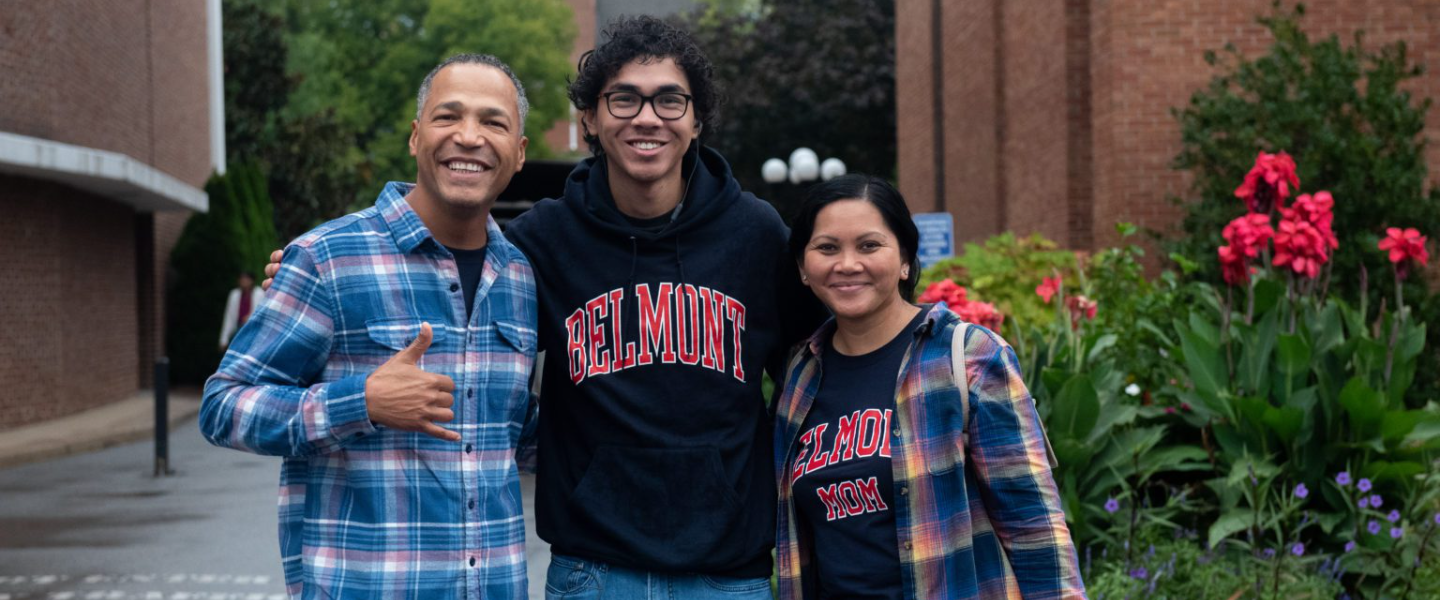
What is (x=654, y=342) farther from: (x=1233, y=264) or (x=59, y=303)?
(x=59, y=303)

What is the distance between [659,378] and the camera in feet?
9.92

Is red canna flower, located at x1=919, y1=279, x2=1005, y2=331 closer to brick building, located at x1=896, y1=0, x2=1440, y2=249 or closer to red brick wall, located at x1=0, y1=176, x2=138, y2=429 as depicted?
brick building, located at x1=896, y1=0, x2=1440, y2=249

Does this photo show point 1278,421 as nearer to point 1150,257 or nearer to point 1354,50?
point 1354,50

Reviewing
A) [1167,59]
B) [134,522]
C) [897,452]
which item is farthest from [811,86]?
[897,452]

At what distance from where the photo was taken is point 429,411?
8.37 feet

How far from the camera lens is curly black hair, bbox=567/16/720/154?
10.4 ft

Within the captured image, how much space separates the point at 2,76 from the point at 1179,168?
44.1ft

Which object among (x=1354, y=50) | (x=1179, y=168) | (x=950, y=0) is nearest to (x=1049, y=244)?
(x=1179, y=168)

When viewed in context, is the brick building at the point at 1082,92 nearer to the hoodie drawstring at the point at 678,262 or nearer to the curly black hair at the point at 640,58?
the curly black hair at the point at 640,58

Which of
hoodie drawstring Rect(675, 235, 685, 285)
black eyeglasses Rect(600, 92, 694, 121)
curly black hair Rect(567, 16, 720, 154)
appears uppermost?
curly black hair Rect(567, 16, 720, 154)

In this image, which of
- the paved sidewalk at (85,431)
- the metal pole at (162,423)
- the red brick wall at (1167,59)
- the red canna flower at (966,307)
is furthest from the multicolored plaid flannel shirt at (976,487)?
the paved sidewalk at (85,431)

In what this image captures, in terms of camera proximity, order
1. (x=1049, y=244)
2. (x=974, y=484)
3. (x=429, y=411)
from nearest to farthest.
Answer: (x=429, y=411), (x=974, y=484), (x=1049, y=244)

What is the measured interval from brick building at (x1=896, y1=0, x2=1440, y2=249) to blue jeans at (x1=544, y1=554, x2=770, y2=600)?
10.7 m

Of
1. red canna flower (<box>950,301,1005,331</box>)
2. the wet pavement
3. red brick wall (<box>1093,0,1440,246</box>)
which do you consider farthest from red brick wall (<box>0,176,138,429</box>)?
red canna flower (<box>950,301,1005,331</box>)
